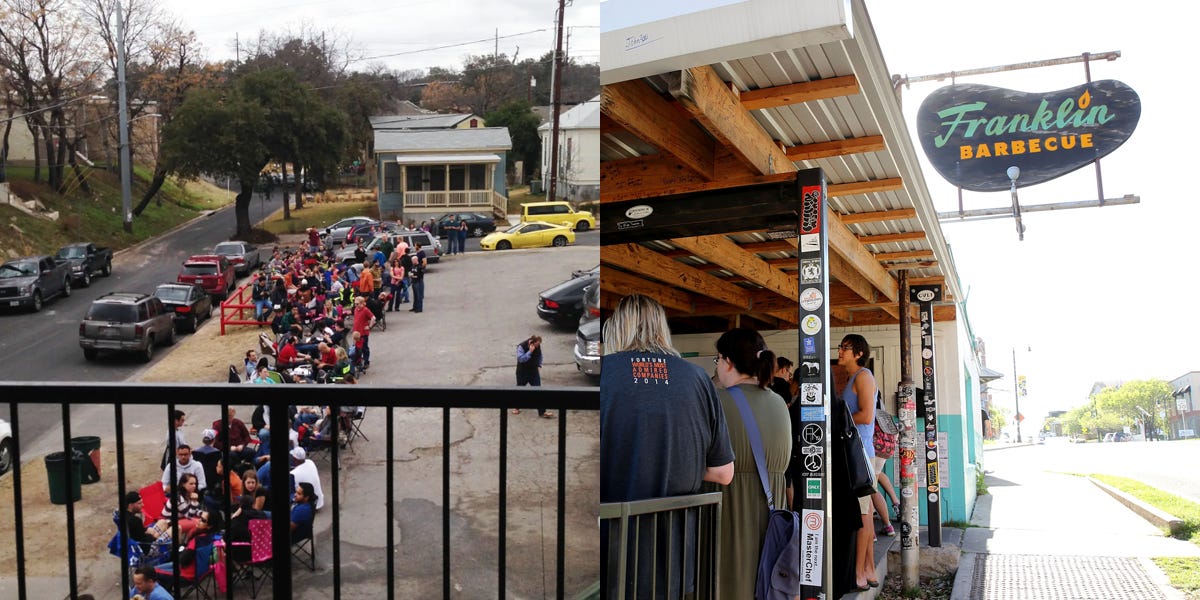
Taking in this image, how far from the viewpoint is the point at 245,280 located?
3.12 m

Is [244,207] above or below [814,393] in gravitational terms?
above

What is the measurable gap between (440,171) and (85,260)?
3.78 ft

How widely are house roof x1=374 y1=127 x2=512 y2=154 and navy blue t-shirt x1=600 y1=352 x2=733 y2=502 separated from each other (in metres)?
1.33

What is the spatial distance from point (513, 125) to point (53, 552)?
5165mm

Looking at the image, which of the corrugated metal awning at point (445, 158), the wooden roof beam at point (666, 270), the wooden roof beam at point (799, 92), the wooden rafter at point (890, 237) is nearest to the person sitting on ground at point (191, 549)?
the corrugated metal awning at point (445, 158)

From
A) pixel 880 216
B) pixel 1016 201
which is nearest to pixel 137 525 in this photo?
pixel 880 216

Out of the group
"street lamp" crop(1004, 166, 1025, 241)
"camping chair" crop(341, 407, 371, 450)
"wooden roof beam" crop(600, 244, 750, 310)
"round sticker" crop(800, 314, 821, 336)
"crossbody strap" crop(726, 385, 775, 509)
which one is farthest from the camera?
"street lamp" crop(1004, 166, 1025, 241)

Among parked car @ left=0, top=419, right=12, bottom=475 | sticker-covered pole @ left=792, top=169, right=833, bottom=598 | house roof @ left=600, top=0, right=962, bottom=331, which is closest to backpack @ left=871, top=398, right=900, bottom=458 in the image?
house roof @ left=600, top=0, right=962, bottom=331

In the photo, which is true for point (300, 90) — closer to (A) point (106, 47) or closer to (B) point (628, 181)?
(A) point (106, 47)

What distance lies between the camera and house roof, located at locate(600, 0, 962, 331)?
1891mm

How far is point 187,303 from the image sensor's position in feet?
9.88

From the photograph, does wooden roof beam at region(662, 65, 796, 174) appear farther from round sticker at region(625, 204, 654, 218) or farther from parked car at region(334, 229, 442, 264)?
parked car at region(334, 229, 442, 264)

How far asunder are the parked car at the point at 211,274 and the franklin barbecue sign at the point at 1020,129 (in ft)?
31.3

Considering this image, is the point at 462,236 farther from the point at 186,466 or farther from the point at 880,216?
the point at 880,216
